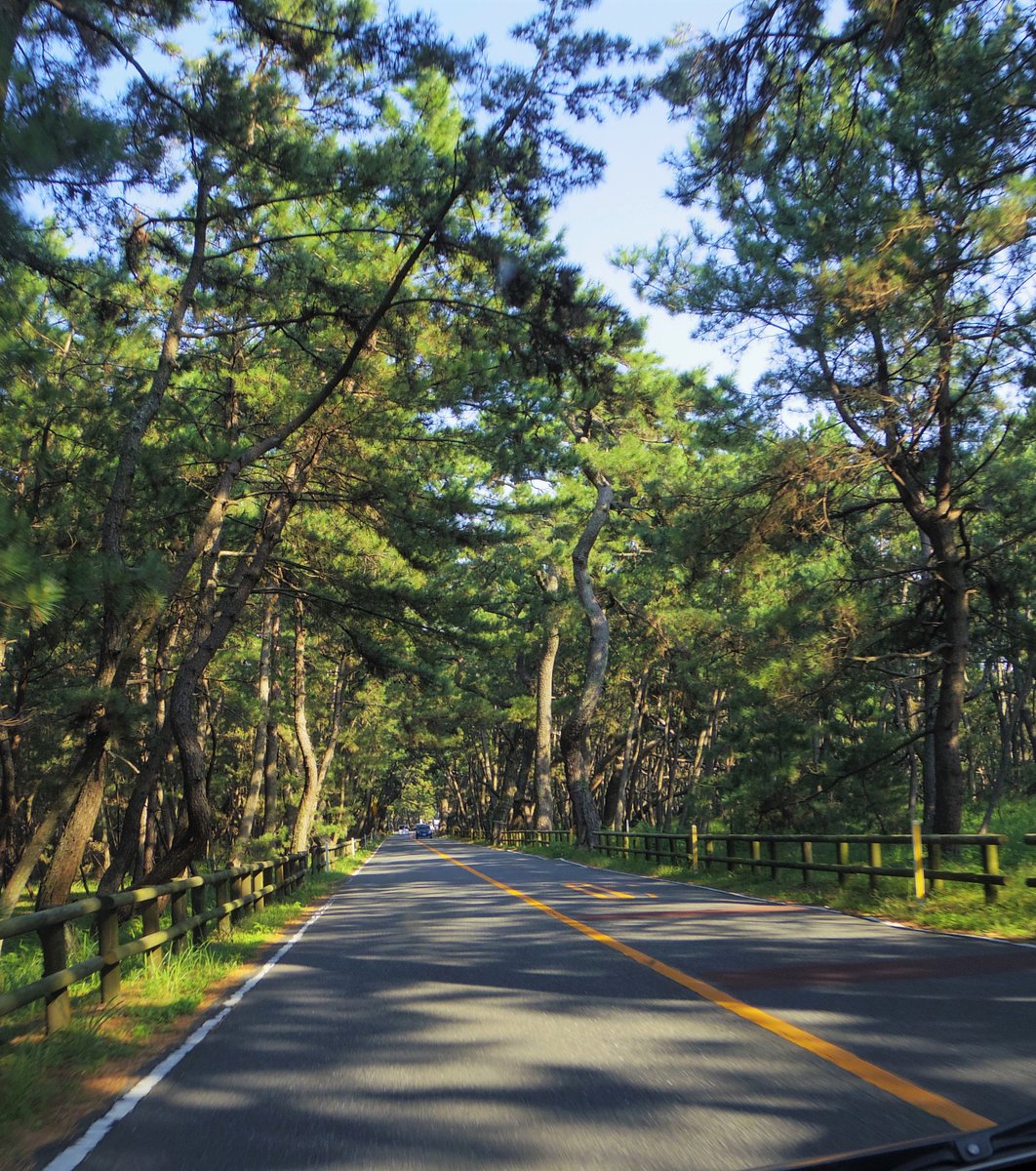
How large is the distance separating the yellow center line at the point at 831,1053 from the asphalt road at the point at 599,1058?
0.02 metres

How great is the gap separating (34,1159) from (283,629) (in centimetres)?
3216

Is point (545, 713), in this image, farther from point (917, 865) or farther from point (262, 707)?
point (917, 865)

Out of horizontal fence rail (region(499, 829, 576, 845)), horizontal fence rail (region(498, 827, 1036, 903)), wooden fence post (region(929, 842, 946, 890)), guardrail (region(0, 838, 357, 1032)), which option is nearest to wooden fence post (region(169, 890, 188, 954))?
guardrail (region(0, 838, 357, 1032))

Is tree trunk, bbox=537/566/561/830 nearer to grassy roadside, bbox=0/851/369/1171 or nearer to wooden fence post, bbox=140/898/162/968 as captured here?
grassy roadside, bbox=0/851/369/1171

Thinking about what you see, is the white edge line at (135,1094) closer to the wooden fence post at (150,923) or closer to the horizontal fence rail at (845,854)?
the wooden fence post at (150,923)

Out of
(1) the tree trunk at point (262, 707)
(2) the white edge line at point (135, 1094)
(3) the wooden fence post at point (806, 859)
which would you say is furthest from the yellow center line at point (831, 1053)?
(1) the tree trunk at point (262, 707)

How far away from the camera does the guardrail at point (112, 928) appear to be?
619 centimetres

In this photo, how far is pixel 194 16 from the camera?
960 centimetres

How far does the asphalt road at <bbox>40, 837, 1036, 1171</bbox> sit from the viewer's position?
Result: 14.2ft

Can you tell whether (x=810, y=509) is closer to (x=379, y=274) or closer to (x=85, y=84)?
(x=379, y=274)

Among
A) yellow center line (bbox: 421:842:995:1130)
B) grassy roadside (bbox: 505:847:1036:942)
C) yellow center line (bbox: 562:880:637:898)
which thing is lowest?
yellow center line (bbox: 562:880:637:898)

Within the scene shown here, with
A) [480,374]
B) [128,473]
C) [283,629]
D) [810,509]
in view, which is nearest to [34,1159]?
[128,473]

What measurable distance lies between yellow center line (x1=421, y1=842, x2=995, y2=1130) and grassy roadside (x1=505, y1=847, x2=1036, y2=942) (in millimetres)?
3965

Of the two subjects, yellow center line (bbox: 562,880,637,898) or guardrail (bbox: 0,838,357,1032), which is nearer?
guardrail (bbox: 0,838,357,1032)
